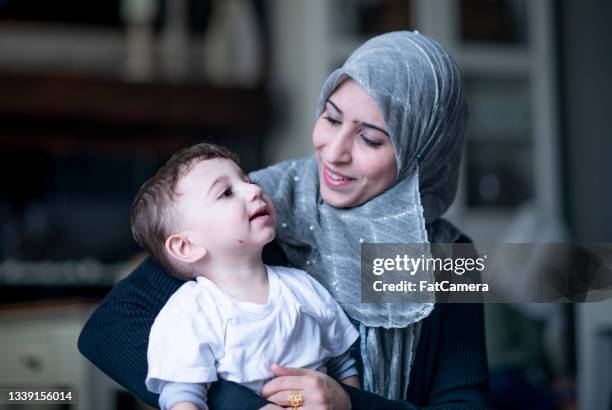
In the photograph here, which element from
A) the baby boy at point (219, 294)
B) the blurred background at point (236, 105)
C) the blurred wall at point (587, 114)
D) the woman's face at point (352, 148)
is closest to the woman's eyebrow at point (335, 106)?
the woman's face at point (352, 148)

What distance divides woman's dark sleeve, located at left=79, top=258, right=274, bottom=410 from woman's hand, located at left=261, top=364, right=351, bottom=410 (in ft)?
0.46

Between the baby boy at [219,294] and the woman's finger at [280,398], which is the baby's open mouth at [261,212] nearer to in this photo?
the baby boy at [219,294]

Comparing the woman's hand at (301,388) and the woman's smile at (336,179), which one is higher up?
the woman's smile at (336,179)

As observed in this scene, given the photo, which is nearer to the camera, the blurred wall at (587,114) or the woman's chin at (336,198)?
the woman's chin at (336,198)

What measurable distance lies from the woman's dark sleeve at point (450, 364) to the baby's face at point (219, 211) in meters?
0.28

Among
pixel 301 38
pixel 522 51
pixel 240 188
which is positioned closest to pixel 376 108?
pixel 240 188

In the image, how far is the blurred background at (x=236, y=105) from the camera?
2.60 meters

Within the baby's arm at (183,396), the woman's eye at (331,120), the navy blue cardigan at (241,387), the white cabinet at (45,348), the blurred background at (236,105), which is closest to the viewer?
the baby's arm at (183,396)

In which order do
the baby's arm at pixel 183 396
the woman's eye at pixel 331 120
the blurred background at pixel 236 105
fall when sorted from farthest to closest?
the blurred background at pixel 236 105 → the woman's eye at pixel 331 120 → the baby's arm at pixel 183 396

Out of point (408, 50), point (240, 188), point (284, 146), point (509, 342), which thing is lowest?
point (509, 342)

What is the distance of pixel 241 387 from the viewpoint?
33.2 inches

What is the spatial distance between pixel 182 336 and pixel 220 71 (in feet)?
6.95

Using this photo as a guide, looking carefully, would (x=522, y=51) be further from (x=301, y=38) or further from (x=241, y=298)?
(x=241, y=298)

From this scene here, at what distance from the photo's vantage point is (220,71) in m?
2.84
